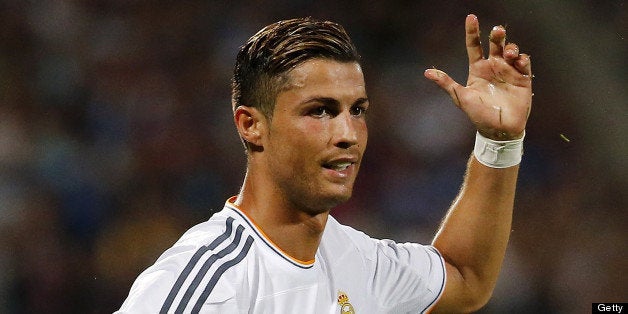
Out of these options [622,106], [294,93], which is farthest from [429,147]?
[294,93]

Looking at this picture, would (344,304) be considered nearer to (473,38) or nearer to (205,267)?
(205,267)

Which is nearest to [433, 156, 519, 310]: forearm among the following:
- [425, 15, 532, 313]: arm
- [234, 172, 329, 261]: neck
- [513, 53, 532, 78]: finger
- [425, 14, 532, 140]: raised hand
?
[425, 15, 532, 313]: arm

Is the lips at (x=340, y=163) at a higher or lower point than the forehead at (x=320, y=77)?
lower

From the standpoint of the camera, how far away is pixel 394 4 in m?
5.69

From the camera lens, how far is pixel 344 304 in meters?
2.81

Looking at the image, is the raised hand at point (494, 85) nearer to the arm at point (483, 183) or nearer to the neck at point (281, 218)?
the arm at point (483, 183)

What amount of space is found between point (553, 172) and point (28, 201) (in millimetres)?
3063

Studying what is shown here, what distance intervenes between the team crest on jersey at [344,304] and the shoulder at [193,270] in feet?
1.21

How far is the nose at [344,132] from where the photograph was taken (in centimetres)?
258

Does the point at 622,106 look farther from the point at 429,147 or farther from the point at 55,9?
the point at 55,9

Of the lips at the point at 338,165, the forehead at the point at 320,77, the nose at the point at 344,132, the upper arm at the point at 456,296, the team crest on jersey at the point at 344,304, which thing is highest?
the forehead at the point at 320,77

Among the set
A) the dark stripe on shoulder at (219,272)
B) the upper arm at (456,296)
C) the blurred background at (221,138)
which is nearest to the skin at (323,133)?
the dark stripe on shoulder at (219,272)

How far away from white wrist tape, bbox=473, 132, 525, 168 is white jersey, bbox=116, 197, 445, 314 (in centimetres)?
40

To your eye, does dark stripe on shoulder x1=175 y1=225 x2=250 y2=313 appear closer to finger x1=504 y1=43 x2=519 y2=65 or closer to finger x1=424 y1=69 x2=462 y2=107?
finger x1=424 y1=69 x2=462 y2=107
